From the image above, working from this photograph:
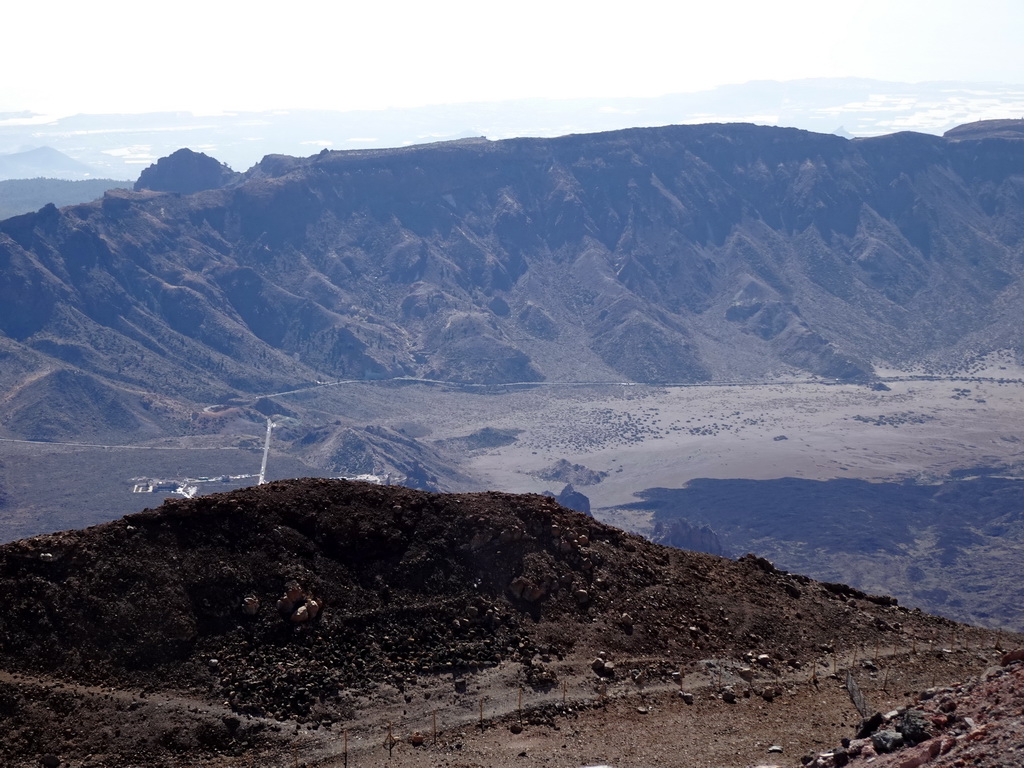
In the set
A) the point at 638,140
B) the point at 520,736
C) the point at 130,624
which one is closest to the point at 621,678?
the point at 520,736

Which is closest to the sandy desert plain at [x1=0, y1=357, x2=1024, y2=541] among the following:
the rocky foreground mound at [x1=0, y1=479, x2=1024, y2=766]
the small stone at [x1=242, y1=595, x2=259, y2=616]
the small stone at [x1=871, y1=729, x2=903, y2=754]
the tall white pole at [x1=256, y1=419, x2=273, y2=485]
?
the tall white pole at [x1=256, y1=419, x2=273, y2=485]

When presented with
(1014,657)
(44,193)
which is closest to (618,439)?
(1014,657)

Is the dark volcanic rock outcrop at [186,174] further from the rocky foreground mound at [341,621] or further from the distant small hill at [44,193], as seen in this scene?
the rocky foreground mound at [341,621]

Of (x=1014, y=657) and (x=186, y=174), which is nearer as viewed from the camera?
(x=1014, y=657)

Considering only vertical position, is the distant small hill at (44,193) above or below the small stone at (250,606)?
above

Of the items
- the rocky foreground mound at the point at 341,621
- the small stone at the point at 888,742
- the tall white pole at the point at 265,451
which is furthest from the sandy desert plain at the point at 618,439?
→ the small stone at the point at 888,742

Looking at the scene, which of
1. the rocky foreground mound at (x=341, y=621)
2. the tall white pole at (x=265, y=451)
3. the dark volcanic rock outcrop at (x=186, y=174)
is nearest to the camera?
the rocky foreground mound at (x=341, y=621)

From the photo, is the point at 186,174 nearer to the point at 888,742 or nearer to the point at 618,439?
the point at 618,439

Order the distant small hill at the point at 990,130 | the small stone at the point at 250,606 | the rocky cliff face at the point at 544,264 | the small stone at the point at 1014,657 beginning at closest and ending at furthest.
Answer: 1. the small stone at the point at 1014,657
2. the small stone at the point at 250,606
3. the rocky cliff face at the point at 544,264
4. the distant small hill at the point at 990,130
